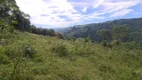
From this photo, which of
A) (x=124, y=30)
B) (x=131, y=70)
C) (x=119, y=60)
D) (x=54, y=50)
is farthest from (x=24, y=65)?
(x=124, y=30)

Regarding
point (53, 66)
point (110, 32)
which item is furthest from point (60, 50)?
point (110, 32)

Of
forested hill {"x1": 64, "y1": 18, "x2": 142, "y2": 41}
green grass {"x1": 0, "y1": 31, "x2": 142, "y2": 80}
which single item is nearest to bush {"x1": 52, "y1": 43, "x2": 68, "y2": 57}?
green grass {"x1": 0, "y1": 31, "x2": 142, "y2": 80}

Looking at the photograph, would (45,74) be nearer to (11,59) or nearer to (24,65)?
(24,65)

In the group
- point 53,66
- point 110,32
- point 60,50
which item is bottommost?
point 110,32

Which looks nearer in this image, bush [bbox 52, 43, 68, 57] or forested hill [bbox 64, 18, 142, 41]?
bush [bbox 52, 43, 68, 57]

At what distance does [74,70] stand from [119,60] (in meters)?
4.56

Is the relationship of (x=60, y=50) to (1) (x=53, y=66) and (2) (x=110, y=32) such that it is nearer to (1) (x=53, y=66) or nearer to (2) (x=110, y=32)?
(1) (x=53, y=66)

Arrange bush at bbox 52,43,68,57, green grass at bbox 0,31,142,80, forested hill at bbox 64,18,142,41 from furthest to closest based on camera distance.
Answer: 1. forested hill at bbox 64,18,142,41
2. bush at bbox 52,43,68,57
3. green grass at bbox 0,31,142,80

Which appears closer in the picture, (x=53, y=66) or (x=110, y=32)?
(x=53, y=66)

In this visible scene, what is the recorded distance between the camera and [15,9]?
11.8 feet

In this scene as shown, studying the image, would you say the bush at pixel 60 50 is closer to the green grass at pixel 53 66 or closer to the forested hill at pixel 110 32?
the green grass at pixel 53 66

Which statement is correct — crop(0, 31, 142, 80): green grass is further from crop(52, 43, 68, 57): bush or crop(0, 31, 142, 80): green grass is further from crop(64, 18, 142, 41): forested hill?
crop(64, 18, 142, 41): forested hill

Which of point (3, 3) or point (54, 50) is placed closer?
point (3, 3)

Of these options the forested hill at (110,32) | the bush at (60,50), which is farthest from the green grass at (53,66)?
the forested hill at (110,32)
